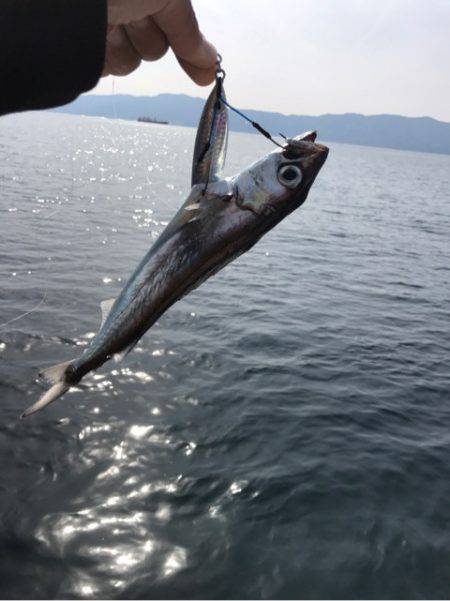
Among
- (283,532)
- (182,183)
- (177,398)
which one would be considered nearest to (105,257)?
(177,398)

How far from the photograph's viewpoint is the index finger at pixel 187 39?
3.86 m

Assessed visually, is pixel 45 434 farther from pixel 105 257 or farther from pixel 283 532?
pixel 105 257

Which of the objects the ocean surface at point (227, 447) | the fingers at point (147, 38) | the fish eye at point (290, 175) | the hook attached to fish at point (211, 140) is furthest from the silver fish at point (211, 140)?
the ocean surface at point (227, 447)

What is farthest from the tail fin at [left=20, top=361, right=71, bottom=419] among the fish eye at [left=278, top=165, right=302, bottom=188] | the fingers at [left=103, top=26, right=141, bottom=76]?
the fingers at [left=103, top=26, right=141, bottom=76]

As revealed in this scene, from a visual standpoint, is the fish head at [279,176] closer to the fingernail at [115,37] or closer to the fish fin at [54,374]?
the fish fin at [54,374]

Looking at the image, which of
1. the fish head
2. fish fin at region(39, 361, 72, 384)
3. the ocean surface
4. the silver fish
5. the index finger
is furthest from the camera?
the ocean surface

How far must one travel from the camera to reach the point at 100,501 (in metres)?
7.76

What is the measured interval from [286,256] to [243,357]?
14.5 m

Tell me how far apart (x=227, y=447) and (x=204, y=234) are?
21.8 ft

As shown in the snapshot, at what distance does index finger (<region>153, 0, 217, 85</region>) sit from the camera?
3.86m

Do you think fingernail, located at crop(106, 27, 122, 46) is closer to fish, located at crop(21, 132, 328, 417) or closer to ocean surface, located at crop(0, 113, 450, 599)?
fish, located at crop(21, 132, 328, 417)

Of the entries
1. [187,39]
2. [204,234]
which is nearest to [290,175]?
[204,234]

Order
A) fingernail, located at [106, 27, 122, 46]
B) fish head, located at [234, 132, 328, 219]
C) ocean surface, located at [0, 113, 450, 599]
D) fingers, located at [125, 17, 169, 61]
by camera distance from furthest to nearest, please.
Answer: ocean surface, located at [0, 113, 450, 599]
fingernail, located at [106, 27, 122, 46]
fingers, located at [125, 17, 169, 61]
fish head, located at [234, 132, 328, 219]

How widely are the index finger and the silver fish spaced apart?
602mm
